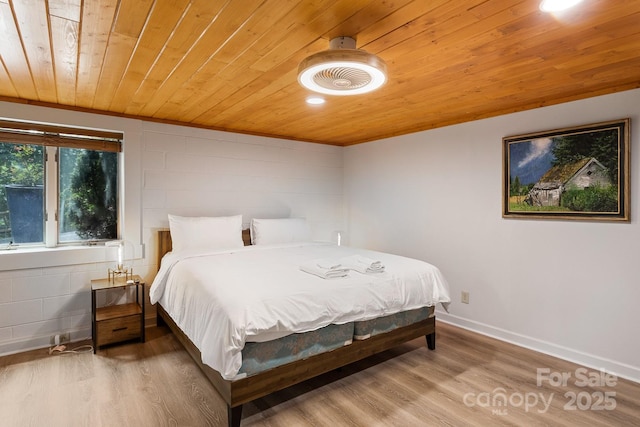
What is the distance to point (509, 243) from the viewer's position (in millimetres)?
3275

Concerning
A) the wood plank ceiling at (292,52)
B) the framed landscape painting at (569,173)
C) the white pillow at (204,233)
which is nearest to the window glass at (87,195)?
the wood plank ceiling at (292,52)

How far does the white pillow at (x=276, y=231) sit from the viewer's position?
157 inches

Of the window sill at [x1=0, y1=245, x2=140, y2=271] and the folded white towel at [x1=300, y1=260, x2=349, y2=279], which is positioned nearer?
the folded white towel at [x1=300, y1=260, x2=349, y2=279]

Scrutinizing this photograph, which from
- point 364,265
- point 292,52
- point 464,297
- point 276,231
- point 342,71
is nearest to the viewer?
point 342,71

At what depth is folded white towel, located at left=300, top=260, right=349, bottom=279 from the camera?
8.20 ft

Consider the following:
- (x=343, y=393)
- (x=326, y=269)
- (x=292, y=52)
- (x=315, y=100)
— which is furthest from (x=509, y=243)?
(x=292, y=52)

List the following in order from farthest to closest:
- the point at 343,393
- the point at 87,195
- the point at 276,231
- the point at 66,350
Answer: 1. the point at 276,231
2. the point at 87,195
3. the point at 66,350
4. the point at 343,393

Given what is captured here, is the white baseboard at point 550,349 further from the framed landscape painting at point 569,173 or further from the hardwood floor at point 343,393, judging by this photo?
the framed landscape painting at point 569,173

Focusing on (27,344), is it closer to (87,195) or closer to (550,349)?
(87,195)

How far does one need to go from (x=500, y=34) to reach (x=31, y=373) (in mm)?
3827

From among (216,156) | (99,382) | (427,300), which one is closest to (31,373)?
(99,382)

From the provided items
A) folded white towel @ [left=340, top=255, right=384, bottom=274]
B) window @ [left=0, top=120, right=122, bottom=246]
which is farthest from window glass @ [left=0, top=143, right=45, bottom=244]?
folded white towel @ [left=340, top=255, right=384, bottom=274]

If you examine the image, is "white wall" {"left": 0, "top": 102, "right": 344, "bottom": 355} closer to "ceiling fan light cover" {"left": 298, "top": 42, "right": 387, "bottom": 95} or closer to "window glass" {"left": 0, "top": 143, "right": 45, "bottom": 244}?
"window glass" {"left": 0, "top": 143, "right": 45, "bottom": 244}

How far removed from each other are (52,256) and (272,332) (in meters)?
2.41
